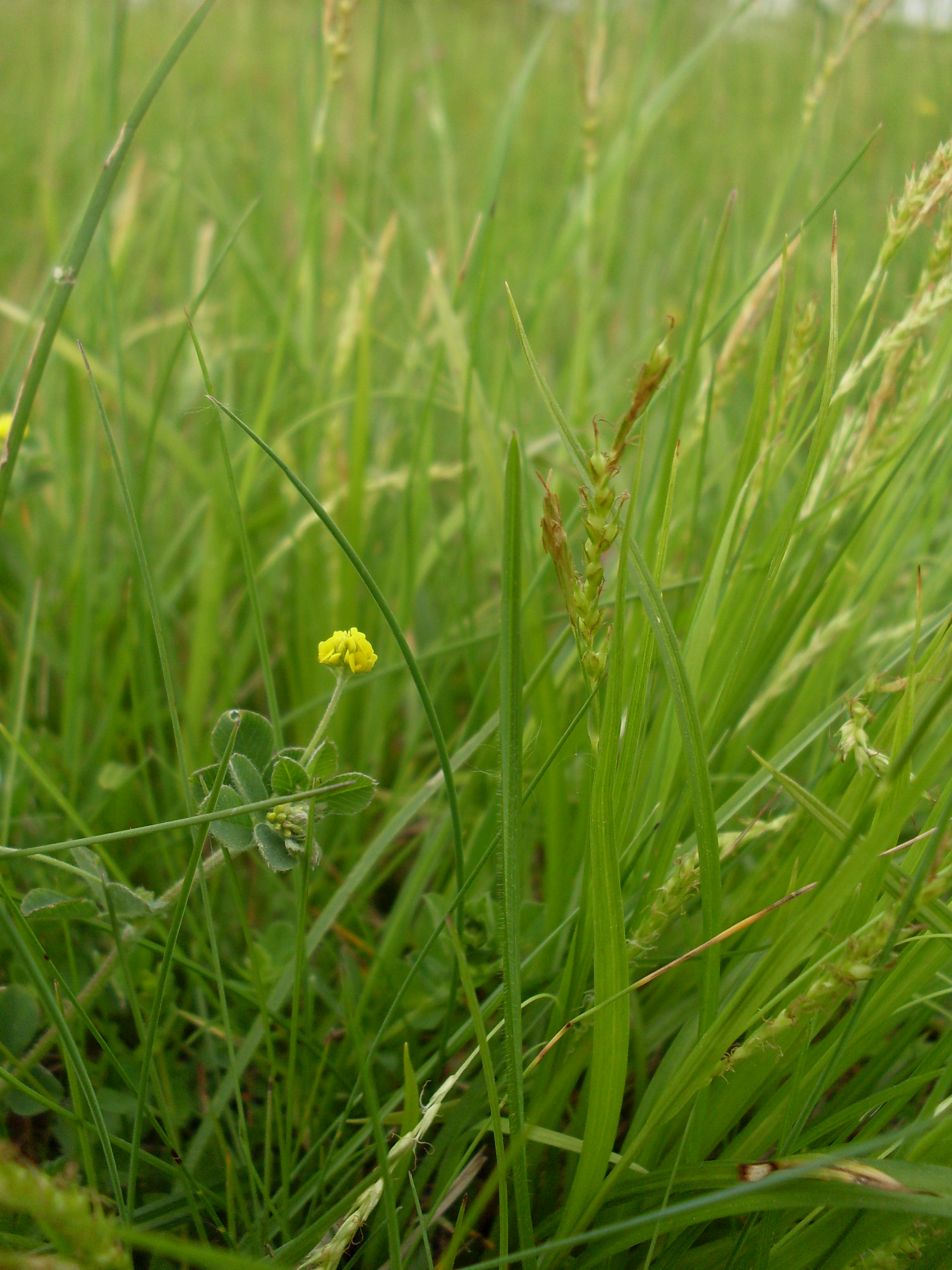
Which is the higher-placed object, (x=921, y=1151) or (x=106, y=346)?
(x=106, y=346)

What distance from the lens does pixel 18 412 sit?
0.44m

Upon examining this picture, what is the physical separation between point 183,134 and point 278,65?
2772mm

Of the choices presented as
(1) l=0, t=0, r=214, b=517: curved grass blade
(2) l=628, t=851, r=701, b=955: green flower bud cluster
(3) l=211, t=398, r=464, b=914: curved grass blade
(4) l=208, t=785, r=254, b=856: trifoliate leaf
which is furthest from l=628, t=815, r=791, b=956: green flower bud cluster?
(1) l=0, t=0, r=214, b=517: curved grass blade

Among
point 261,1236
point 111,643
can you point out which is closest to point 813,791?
point 261,1236

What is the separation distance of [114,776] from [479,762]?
325 mm

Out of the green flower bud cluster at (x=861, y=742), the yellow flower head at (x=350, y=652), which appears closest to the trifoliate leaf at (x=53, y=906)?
the yellow flower head at (x=350, y=652)

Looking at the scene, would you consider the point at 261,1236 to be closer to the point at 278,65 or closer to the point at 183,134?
the point at 183,134

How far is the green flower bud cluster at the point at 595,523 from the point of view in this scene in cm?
33

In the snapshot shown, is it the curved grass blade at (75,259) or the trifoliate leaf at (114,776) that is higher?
the curved grass blade at (75,259)

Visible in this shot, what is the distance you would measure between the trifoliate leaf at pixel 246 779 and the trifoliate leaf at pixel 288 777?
2 cm

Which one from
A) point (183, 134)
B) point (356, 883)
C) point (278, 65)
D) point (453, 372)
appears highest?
point (278, 65)

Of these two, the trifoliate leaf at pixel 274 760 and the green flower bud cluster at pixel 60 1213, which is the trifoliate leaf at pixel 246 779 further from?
the green flower bud cluster at pixel 60 1213

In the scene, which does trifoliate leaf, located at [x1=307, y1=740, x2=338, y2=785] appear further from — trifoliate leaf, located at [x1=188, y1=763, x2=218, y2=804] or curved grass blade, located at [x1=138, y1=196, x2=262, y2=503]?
curved grass blade, located at [x1=138, y1=196, x2=262, y2=503]

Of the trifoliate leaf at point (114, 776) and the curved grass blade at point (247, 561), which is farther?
the trifoliate leaf at point (114, 776)
